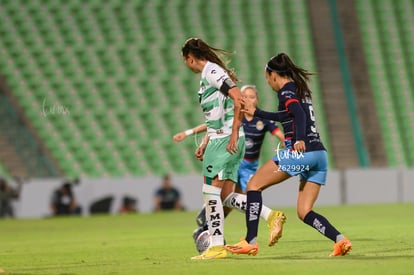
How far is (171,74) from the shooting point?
29594mm

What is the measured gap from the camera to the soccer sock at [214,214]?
9.83 metres

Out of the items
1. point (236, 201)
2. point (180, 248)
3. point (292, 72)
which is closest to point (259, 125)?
point (180, 248)

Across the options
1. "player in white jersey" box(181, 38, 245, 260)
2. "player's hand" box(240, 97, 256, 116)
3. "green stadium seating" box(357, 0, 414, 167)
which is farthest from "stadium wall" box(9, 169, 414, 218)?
"player's hand" box(240, 97, 256, 116)

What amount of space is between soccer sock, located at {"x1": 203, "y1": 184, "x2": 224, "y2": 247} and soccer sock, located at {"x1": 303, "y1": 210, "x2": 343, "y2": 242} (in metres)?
0.83

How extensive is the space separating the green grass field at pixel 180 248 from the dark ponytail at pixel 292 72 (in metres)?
1.59

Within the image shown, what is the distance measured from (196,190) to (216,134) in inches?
603

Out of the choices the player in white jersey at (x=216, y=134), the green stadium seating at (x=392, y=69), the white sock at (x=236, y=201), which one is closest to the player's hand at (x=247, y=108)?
the player in white jersey at (x=216, y=134)

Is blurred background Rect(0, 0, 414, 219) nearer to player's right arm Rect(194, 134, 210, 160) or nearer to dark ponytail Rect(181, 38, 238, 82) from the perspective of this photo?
player's right arm Rect(194, 134, 210, 160)

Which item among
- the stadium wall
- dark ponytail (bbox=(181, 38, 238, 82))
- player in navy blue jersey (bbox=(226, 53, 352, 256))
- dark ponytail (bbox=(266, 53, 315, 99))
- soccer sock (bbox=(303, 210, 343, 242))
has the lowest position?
the stadium wall

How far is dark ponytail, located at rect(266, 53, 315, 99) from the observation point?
975cm

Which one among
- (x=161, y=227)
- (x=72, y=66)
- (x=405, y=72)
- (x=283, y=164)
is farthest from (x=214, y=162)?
(x=405, y=72)

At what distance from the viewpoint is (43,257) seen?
36.5 ft

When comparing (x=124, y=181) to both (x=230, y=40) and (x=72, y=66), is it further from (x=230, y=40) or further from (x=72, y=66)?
(x=230, y=40)

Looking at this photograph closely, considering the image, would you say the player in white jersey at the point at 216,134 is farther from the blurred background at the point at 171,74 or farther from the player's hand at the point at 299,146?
the blurred background at the point at 171,74
